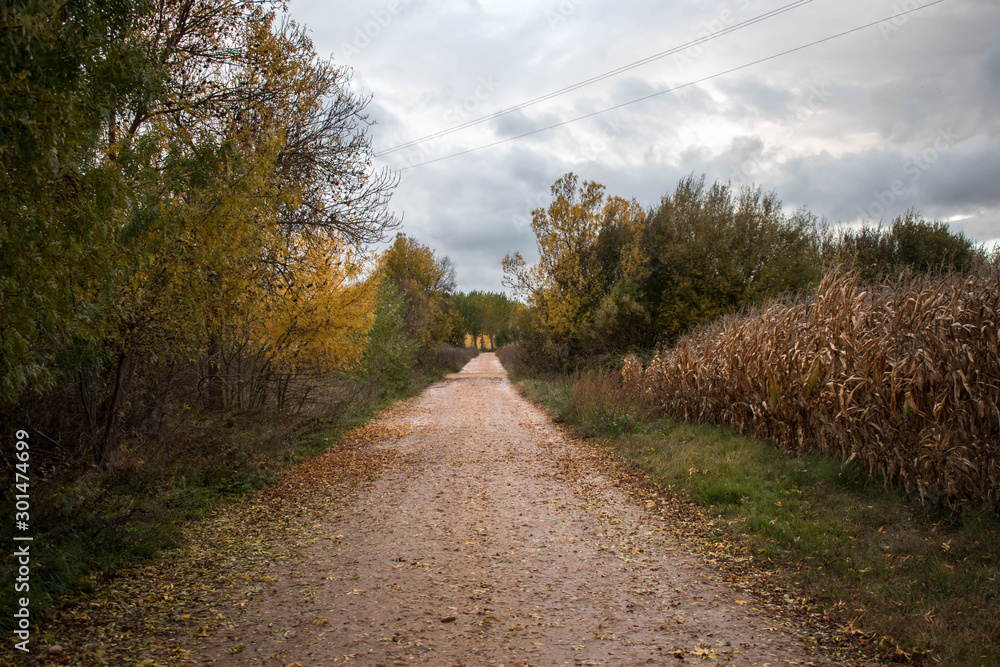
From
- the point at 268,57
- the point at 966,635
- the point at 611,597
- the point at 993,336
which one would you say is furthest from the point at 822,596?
the point at 268,57

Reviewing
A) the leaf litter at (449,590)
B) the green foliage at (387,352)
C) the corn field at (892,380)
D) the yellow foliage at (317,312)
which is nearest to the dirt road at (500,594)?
the leaf litter at (449,590)

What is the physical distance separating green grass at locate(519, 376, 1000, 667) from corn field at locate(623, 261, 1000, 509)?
1.02 ft

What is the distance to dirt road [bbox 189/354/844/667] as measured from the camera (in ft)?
12.0

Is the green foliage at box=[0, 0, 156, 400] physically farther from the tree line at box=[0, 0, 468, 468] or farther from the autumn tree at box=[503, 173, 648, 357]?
the autumn tree at box=[503, 173, 648, 357]

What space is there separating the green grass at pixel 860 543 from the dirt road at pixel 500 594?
0.68 metres

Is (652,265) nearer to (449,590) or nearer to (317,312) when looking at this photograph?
(317,312)

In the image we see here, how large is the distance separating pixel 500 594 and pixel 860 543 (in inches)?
127

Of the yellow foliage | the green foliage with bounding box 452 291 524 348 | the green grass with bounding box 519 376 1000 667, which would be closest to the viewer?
the green grass with bounding box 519 376 1000 667

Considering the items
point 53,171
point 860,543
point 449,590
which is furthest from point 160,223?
point 860,543

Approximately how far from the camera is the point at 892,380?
5.97 metres

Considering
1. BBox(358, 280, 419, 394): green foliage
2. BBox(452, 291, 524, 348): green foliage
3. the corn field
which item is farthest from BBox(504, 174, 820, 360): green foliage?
BBox(452, 291, 524, 348): green foliage

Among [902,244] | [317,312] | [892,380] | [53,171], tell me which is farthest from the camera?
[902,244]

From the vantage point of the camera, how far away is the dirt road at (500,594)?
3.65 meters

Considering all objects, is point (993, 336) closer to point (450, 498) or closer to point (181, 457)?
point (450, 498)
